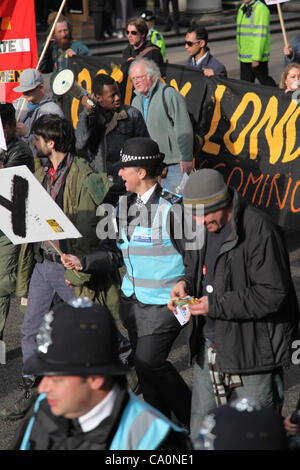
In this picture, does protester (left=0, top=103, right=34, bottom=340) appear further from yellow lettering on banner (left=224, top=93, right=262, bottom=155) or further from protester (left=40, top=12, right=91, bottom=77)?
protester (left=40, top=12, right=91, bottom=77)

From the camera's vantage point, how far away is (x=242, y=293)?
148 inches

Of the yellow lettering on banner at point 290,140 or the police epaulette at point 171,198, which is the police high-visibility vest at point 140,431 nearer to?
the police epaulette at point 171,198

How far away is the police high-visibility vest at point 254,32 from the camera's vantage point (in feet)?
36.3

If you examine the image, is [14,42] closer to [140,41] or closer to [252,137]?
[140,41]

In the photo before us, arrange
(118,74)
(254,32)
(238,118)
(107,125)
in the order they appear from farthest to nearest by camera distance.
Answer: (254,32)
(118,74)
(238,118)
(107,125)

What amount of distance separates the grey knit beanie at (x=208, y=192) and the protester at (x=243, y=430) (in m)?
1.48

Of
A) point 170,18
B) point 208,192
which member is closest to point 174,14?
point 170,18

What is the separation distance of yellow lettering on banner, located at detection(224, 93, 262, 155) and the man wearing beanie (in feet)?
13.7

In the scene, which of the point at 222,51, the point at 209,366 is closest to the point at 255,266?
the point at 209,366

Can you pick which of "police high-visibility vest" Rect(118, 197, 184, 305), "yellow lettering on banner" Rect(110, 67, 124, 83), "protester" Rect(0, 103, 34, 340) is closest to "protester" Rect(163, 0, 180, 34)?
"yellow lettering on banner" Rect(110, 67, 124, 83)

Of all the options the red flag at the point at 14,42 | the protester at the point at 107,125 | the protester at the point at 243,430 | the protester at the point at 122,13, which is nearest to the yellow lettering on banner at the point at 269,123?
the protester at the point at 107,125

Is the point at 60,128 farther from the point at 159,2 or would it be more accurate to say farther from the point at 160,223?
the point at 159,2

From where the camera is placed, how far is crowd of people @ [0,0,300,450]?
99.4 inches

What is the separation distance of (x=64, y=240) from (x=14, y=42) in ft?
10.8
